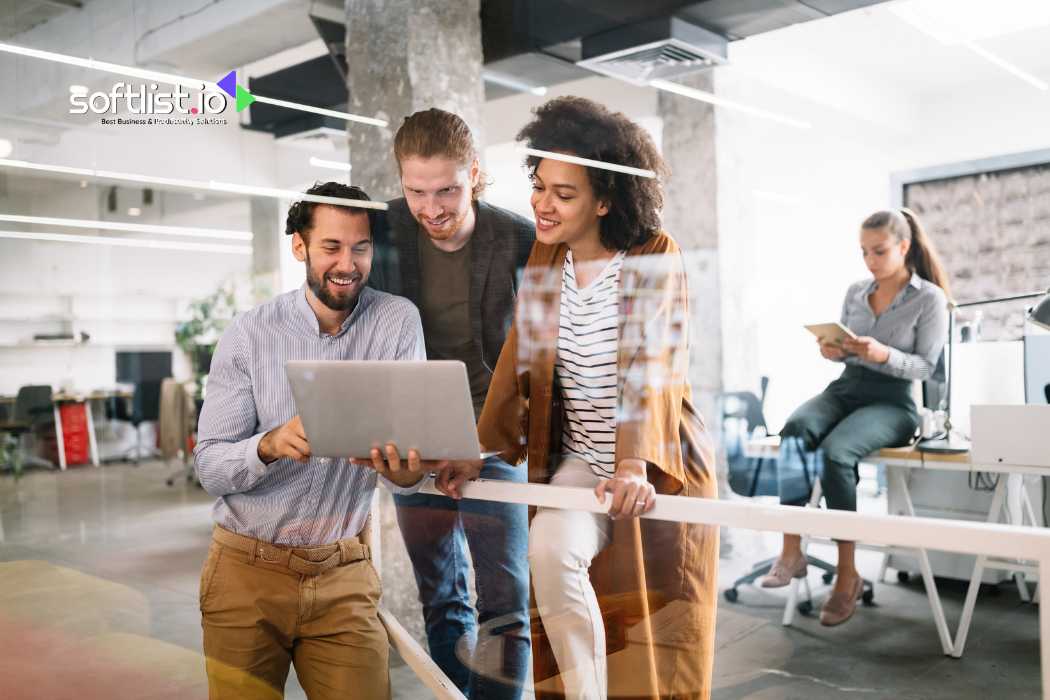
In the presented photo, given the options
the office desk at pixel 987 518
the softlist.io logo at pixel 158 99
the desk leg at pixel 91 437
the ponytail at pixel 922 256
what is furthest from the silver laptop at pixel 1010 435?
the desk leg at pixel 91 437

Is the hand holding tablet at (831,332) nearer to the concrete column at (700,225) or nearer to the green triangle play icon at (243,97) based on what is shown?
the concrete column at (700,225)

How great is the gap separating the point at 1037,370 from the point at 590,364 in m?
0.79

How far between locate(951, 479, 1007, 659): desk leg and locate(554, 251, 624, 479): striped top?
26.3 inches

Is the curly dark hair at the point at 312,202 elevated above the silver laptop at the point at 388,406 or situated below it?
above

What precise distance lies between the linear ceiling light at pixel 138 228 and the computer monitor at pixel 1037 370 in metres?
1.78

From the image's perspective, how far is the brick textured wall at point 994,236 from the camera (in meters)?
1.48

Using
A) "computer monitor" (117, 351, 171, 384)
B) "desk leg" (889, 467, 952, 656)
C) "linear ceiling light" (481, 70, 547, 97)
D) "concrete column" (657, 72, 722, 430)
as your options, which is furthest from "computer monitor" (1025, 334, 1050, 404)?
"computer monitor" (117, 351, 171, 384)

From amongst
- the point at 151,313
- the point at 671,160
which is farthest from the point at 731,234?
the point at 151,313

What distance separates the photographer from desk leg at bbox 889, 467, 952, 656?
1.48 meters

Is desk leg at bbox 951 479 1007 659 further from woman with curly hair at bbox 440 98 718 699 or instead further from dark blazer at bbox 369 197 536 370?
dark blazer at bbox 369 197 536 370

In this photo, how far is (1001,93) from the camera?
1.54 m

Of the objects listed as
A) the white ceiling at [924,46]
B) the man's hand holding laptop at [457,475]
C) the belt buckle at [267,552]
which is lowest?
the belt buckle at [267,552]

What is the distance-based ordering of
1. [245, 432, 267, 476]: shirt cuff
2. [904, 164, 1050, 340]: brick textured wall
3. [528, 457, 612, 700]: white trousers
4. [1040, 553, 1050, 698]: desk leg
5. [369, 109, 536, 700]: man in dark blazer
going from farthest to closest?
[369, 109, 536, 700]: man in dark blazer < [245, 432, 267, 476]: shirt cuff < [528, 457, 612, 700]: white trousers < [904, 164, 1050, 340]: brick textured wall < [1040, 553, 1050, 698]: desk leg

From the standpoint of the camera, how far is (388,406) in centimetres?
173
